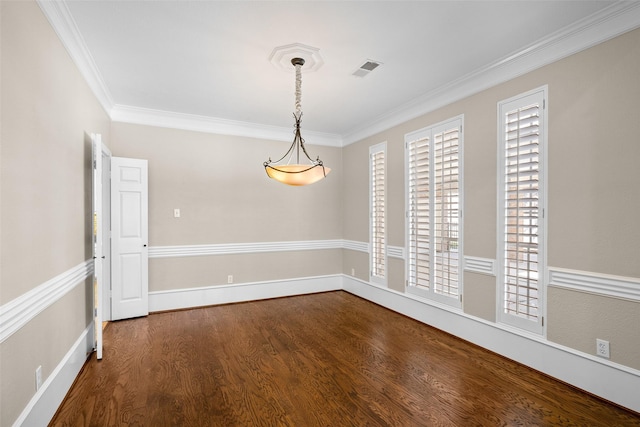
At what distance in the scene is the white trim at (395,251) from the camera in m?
4.43

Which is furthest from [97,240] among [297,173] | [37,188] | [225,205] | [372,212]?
[372,212]

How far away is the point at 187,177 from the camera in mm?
4711

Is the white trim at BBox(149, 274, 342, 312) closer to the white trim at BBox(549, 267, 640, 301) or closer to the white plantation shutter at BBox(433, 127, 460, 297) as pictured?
the white plantation shutter at BBox(433, 127, 460, 297)

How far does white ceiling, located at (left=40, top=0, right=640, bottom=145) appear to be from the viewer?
229 cm

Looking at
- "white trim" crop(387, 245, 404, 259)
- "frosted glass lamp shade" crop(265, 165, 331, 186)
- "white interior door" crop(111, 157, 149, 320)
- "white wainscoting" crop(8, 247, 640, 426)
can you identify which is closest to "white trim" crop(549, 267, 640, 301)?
"white wainscoting" crop(8, 247, 640, 426)

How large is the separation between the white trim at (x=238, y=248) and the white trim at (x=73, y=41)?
6.83 feet

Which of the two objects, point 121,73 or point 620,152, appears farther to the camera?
point 121,73

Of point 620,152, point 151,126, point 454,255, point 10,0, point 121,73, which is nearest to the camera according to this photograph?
point 10,0

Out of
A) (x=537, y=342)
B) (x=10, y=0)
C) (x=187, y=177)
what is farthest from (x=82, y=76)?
(x=537, y=342)

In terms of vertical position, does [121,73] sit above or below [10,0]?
above

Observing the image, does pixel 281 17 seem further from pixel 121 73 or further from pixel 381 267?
pixel 381 267

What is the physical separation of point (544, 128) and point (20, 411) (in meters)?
4.18

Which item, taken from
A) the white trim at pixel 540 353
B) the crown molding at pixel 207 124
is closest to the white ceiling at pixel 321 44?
the crown molding at pixel 207 124

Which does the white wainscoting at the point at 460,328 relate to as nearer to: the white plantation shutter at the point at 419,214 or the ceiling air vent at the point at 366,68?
the white plantation shutter at the point at 419,214
